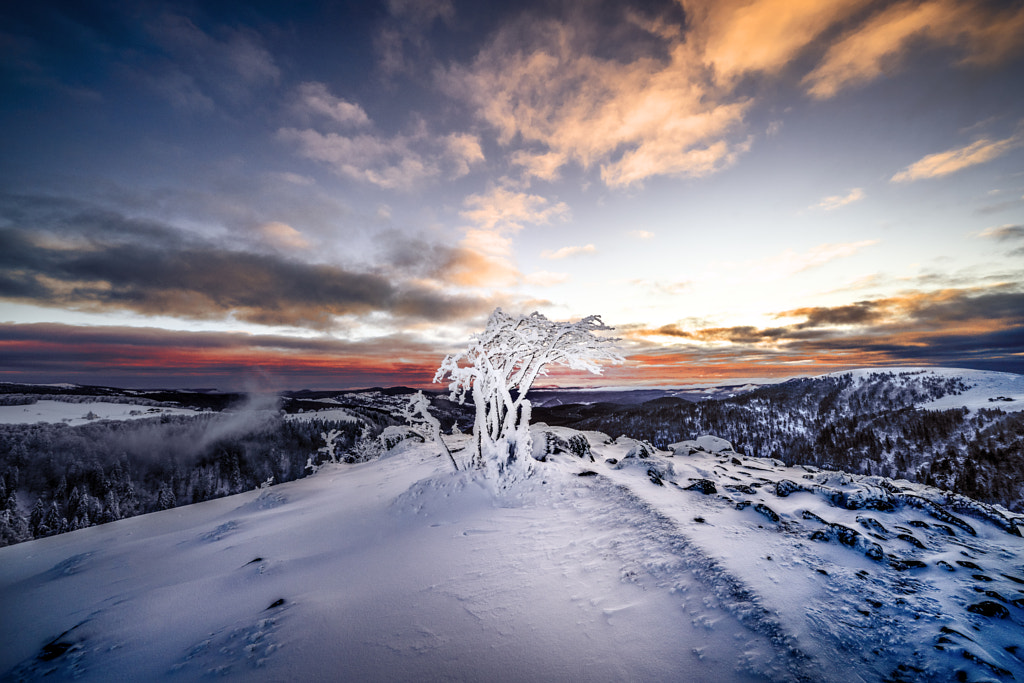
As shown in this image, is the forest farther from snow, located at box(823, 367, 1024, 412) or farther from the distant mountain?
snow, located at box(823, 367, 1024, 412)

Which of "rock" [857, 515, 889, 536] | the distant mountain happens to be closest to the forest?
the distant mountain

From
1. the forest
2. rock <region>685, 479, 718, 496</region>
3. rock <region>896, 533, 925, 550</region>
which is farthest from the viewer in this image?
the forest

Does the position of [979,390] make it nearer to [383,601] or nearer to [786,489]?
[786,489]

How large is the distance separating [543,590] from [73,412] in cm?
12426

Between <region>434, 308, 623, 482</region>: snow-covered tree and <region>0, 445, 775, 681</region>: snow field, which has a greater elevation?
<region>434, 308, 623, 482</region>: snow-covered tree

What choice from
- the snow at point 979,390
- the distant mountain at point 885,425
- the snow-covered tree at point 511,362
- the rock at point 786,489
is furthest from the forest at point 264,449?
the snow at point 979,390

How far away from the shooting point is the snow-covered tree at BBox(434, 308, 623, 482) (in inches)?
454

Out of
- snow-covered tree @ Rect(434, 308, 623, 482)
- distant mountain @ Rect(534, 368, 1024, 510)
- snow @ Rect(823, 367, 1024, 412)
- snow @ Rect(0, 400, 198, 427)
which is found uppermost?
snow-covered tree @ Rect(434, 308, 623, 482)

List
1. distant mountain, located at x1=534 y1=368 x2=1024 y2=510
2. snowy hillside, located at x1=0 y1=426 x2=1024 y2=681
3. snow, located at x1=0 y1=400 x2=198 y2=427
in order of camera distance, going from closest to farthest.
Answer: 1. snowy hillside, located at x1=0 y1=426 x2=1024 y2=681
2. snow, located at x1=0 y1=400 x2=198 y2=427
3. distant mountain, located at x1=534 y1=368 x2=1024 y2=510

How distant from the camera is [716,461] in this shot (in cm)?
1526

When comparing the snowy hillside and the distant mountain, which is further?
the distant mountain

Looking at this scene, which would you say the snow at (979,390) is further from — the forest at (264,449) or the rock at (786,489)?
the rock at (786,489)

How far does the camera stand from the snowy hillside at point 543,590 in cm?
403

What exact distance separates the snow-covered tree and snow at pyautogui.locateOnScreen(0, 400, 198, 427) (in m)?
103
